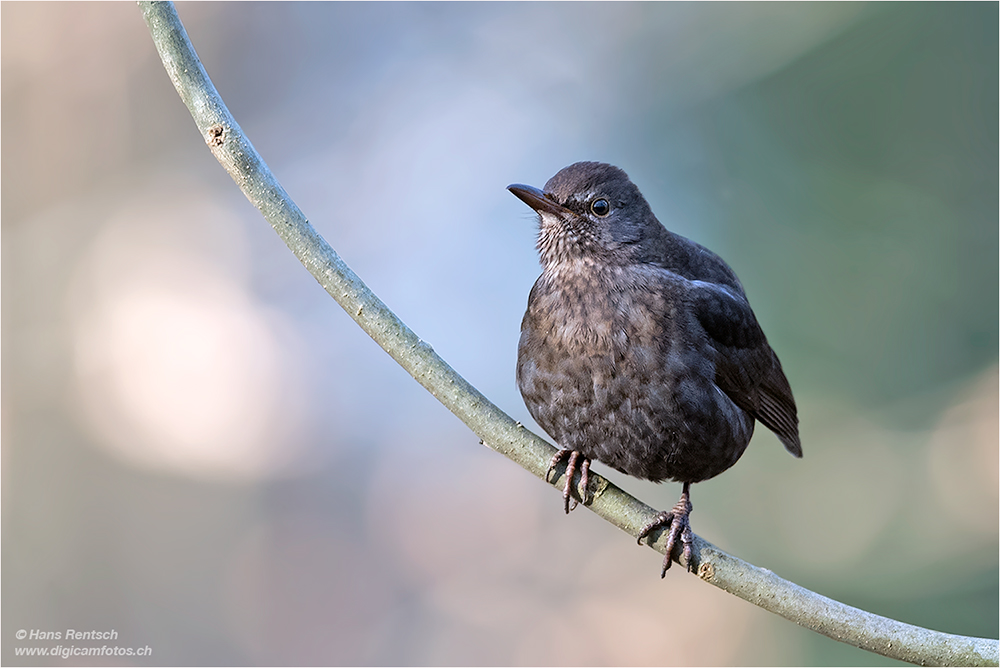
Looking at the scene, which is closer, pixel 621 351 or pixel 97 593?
pixel 621 351

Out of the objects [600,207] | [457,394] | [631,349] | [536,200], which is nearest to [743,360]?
[631,349]

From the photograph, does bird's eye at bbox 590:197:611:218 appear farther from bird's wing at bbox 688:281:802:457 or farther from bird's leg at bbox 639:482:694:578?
bird's leg at bbox 639:482:694:578

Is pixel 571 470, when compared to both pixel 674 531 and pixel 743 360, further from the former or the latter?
pixel 743 360

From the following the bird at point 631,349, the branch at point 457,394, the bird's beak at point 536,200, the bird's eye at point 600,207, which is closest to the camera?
the branch at point 457,394

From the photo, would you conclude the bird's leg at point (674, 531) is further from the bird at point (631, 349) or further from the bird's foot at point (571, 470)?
the bird's foot at point (571, 470)

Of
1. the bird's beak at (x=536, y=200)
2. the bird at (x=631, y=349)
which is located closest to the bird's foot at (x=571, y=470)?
the bird at (x=631, y=349)

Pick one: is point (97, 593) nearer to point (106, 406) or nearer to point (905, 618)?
point (106, 406)

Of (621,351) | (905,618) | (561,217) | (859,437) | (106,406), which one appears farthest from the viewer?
(106,406)

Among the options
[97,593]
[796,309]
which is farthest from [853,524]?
[97,593]
